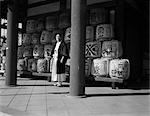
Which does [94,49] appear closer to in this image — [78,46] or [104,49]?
[104,49]

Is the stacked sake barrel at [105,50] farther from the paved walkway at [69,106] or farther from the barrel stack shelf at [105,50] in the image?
the paved walkway at [69,106]

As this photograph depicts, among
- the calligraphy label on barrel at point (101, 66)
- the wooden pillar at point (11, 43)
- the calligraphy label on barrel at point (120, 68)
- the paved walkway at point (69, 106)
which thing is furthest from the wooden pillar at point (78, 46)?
the wooden pillar at point (11, 43)

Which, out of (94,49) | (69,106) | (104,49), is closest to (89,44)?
(94,49)

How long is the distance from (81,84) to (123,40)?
11.3 ft

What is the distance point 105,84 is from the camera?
10375 mm

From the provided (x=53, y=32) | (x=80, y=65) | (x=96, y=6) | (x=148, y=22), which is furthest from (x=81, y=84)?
(x=148, y=22)

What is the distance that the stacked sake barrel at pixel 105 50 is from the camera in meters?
8.69

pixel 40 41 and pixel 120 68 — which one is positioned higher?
pixel 40 41

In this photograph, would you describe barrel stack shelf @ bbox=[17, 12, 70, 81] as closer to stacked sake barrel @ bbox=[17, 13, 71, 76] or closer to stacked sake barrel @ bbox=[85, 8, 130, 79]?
stacked sake barrel @ bbox=[17, 13, 71, 76]

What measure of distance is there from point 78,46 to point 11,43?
3250mm

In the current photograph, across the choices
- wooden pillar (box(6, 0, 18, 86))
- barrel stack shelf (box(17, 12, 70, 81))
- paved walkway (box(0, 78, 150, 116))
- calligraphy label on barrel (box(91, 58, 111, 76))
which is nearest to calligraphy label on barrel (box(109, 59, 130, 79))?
calligraphy label on barrel (box(91, 58, 111, 76))

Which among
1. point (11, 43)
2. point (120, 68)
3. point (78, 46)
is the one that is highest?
point (11, 43)

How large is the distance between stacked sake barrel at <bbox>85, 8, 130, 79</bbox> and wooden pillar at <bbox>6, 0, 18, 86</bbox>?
2883mm

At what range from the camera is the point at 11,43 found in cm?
A: 915
